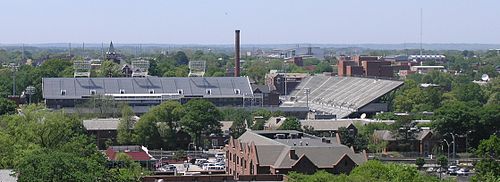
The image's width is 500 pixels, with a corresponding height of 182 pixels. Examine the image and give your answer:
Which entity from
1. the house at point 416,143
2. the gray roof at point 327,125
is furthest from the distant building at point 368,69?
the house at point 416,143

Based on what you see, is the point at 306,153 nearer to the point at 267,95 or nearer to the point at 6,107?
the point at 6,107

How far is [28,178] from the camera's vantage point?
43.2 meters

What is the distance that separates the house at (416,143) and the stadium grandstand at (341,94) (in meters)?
29.0

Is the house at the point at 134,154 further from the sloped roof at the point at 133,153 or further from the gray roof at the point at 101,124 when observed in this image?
the gray roof at the point at 101,124

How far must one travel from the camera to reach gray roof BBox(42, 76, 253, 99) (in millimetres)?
108887

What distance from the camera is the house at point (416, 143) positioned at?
81.9 metres

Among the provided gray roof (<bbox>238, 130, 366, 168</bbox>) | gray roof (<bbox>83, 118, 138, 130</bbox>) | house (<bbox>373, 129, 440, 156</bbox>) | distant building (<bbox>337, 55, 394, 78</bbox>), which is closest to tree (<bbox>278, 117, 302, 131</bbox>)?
house (<bbox>373, 129, 440, 156</bbox>)

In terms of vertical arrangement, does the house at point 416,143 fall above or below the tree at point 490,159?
below

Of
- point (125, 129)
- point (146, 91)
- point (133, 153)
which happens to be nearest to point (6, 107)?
point (125, 129)

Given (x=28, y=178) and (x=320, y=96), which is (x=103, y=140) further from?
(x=320, y=96)

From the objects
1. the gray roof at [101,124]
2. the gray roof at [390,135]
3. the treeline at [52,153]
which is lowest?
the gray roof at [390,135]

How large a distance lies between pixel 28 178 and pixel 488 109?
47813 millimetres

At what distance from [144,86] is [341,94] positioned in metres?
26.6

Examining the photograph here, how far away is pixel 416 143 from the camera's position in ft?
271
